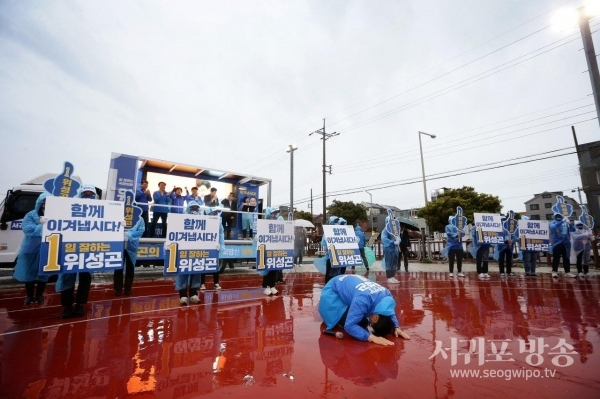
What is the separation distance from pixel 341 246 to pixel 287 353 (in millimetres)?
4550

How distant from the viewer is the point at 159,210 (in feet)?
31.6

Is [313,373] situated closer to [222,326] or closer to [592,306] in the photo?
[222,326]

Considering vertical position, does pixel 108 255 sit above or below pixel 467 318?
above

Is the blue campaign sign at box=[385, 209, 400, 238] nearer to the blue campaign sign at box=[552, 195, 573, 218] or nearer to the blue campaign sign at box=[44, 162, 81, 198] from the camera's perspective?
the blue campaign sign at box=[552, 195, 573, 218]

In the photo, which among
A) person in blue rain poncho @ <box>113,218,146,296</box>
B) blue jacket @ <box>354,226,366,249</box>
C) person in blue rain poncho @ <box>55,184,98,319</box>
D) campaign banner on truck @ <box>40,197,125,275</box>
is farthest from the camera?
blue jacket @ <box>354,226,366,249</box>

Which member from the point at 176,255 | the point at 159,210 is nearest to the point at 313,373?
the point at 176,255

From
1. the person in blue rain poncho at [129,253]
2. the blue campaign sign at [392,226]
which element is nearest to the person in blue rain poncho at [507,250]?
the blue campaign sign at [392,226]

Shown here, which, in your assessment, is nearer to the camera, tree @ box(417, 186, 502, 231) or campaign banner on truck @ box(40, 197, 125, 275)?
campaign banner on truck @ box(40, 197, 125, 275)

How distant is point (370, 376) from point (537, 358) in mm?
1716

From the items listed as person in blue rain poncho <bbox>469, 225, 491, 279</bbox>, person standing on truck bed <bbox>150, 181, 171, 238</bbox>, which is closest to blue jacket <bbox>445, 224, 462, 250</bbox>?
person in blue rain poncho <bbox>469, 225, 491, 279</bbox>

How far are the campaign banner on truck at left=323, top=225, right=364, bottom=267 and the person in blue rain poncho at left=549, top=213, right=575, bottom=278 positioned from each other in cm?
681

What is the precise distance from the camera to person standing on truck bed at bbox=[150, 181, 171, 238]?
31.1 feet

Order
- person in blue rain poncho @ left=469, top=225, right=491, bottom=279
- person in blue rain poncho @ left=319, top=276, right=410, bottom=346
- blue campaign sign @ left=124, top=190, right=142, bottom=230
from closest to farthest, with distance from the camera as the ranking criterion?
1. person in blue rain poncho @ left=319, top=276, right=410, bottom=346
2. blue campaign sign @ left=124, top=190, right=142, bottom=230
3. person in blue rain poncho @ left=469, top=225, right=491, bottom=279

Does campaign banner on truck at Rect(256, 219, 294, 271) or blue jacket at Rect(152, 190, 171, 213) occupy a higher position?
blue jacket at Rect(152, 190, 171, 213)
